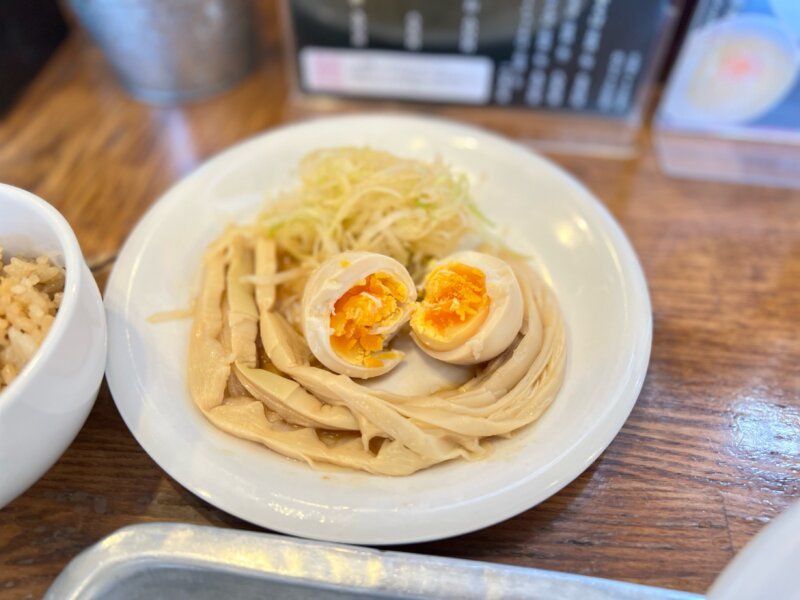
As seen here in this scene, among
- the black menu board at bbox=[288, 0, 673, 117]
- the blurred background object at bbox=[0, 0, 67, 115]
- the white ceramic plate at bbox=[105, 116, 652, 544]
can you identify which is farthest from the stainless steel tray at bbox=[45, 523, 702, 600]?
the blurred background object at bbox=[0, 0, 67, 115]

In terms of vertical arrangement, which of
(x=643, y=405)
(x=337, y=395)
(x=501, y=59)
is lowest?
(x=643, y=405)

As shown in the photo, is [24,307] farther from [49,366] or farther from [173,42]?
[173,42]

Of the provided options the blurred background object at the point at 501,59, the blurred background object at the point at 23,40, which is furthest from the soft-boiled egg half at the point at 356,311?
the blurred background object at the point at 23,40

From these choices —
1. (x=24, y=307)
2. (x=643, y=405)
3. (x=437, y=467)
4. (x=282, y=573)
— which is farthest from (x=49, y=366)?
(x=643, y=405)

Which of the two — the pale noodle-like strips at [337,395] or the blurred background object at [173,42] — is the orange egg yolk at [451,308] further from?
the blurred background object at [173,42]

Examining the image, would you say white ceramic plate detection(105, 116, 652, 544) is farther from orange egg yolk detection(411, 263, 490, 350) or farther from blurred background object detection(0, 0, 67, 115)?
blurred background object detection(0, 0, 67, 115)

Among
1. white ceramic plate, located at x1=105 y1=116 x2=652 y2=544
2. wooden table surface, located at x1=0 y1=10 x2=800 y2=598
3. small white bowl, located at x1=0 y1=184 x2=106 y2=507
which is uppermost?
small white bowl, located at x1=0 y1=184 x2=106 y2=507
